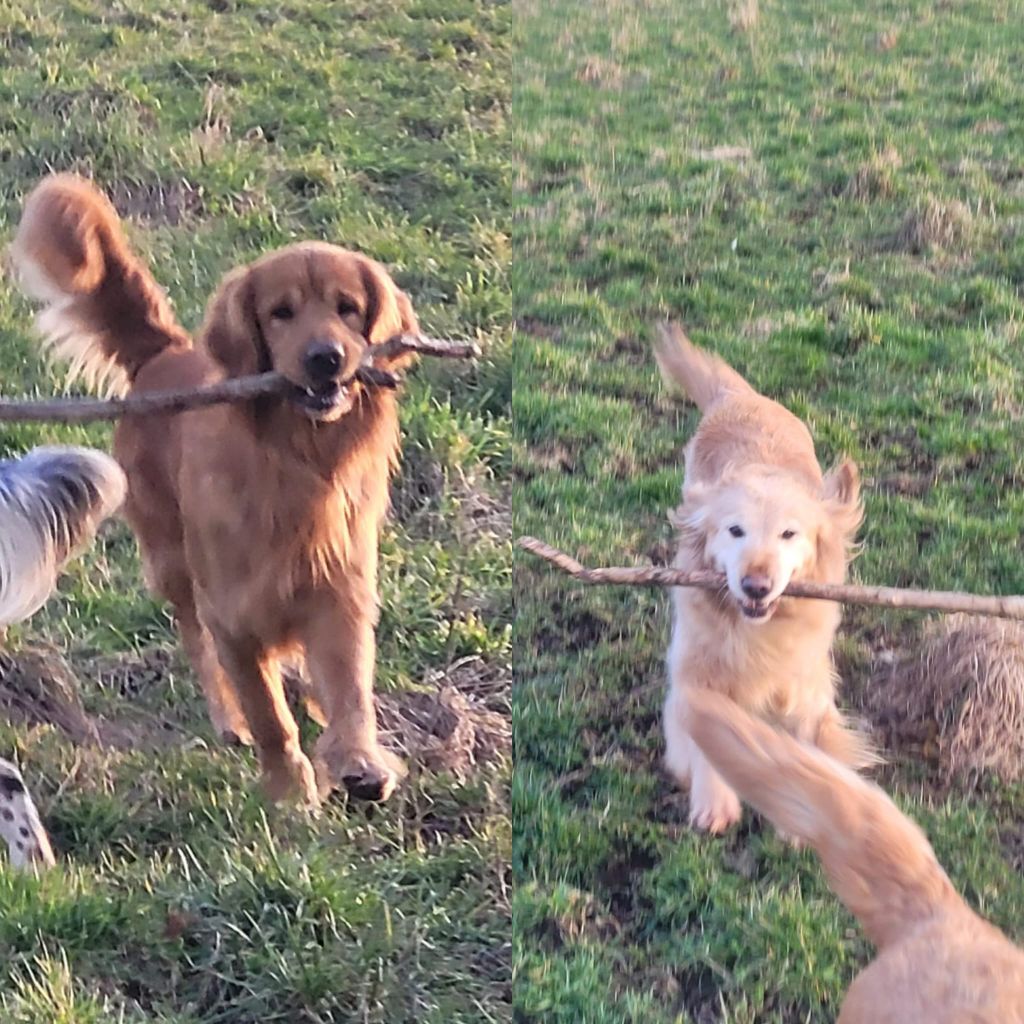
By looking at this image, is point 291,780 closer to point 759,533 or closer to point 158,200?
point 759,533

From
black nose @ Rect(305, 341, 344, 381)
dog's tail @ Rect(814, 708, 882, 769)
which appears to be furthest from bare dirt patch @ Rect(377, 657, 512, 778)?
black nose @ Rect(305, 341, 344, 381)

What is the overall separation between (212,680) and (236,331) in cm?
64

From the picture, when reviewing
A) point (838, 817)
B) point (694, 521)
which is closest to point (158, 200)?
point (694, 521)

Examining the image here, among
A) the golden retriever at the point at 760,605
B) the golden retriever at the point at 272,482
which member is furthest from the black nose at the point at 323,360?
the golden retriever at the point at 760,605

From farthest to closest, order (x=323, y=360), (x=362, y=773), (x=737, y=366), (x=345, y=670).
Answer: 1. (x=737, y=366)
2. (x=345, y=670)
3. (x=362, y=773)
4. (x=323, y=360)

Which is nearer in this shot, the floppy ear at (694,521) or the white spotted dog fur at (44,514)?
the white spotted dog fur at (44,514)

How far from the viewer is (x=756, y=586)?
196 centimetres

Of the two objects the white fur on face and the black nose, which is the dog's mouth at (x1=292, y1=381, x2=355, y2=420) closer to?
the black nose

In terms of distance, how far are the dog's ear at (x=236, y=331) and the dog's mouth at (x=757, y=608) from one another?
860mm

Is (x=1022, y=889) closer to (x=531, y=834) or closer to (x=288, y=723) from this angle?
(x=531, y=834)

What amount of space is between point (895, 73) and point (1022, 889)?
2.15 meters

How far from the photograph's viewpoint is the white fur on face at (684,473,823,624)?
6.47ft

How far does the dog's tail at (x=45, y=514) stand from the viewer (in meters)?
1.94

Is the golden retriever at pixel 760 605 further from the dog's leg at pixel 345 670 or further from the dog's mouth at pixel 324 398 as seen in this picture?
the dog's mouth at pixel 324 398
